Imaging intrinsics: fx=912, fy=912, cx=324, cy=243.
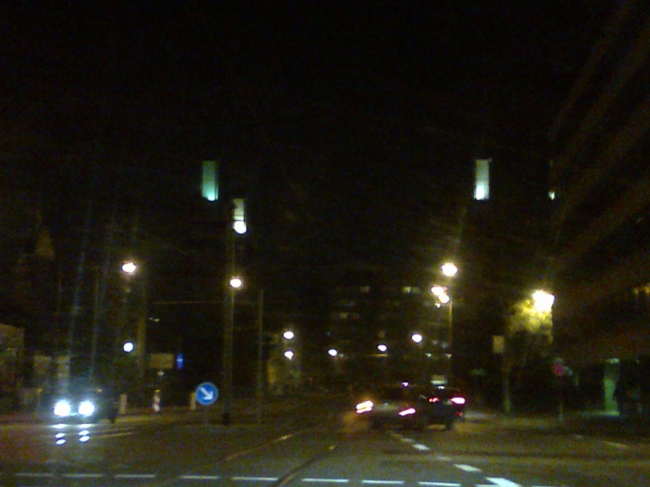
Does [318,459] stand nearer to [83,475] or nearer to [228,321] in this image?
[83,475]

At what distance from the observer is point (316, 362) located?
12162 centimetres

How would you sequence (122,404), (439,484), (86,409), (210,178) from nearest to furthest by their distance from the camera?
1. (439,484)
2. (210,178)
3. (86,409)
4. (122,404)

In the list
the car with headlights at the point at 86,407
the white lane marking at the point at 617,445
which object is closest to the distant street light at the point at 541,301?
the car with headlights at the point at 86,407

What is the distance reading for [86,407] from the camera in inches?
1505

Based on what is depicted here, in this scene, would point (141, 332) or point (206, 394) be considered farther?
point (141, 332)

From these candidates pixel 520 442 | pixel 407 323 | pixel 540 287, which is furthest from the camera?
pixel 407 323

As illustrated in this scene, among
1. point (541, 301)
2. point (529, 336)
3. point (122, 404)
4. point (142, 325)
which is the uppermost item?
point (541, 301)

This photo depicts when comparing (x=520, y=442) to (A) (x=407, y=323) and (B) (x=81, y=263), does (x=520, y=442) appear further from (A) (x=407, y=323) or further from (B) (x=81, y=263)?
(A) (x=407, y=323)

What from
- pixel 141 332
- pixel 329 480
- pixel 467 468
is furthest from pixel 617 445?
pixel 141 332

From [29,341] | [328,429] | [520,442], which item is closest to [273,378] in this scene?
[29,341]

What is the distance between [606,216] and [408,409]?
2248 cm

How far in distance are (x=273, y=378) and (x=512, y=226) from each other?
133 ft

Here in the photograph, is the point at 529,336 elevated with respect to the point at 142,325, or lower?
lower

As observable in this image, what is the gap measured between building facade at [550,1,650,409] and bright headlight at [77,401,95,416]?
24128 millimetres
